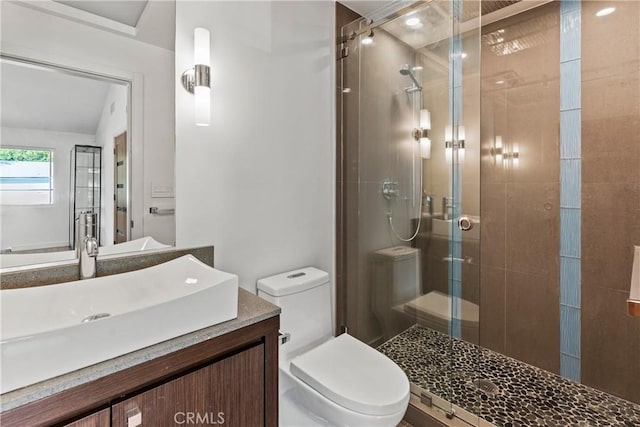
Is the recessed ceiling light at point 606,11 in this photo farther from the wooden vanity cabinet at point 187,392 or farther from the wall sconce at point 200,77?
the wooden vanity cabinet at point 187,392

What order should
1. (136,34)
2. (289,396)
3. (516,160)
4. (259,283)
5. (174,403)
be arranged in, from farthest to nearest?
(516,160) < (259,283) < (289,396) < (136,34) < (174,403)

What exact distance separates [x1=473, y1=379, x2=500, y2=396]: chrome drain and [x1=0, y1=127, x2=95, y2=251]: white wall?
2162 mm

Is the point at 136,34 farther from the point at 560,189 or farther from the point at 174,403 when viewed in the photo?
the point at 560,189

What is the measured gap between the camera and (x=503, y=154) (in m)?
2.12

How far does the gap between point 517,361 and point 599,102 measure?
1.67 meters

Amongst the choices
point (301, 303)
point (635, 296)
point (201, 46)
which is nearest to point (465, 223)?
point (635, 296)

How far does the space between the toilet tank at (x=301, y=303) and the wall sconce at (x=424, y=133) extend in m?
0.96

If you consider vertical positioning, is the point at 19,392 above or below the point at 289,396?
above

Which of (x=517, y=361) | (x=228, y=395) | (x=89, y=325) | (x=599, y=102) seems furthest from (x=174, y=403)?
(x=599, y=102)

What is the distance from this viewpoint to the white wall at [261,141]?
139cm

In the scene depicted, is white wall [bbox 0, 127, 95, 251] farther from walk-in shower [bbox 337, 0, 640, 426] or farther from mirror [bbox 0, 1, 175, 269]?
walk-in shower [bbox 337, 0, 640, 426]

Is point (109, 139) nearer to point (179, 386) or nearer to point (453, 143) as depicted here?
point (179, 386)

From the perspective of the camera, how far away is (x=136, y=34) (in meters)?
1.25

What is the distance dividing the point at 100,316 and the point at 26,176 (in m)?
0.58
